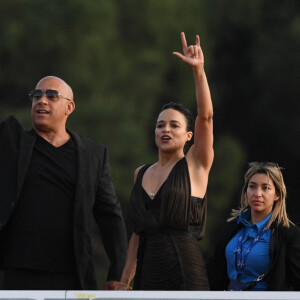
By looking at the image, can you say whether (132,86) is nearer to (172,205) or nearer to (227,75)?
(227,75)

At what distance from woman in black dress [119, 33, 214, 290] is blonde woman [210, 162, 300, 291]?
1.09 ft

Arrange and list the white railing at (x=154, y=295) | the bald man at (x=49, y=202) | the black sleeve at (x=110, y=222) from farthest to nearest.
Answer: the black sleeve at (x=110, y=222) < the bald man at (x=49, y=202) < the white railing at (x=154, y=295)

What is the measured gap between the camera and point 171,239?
4043 mm

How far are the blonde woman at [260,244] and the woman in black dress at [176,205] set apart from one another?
0.33m

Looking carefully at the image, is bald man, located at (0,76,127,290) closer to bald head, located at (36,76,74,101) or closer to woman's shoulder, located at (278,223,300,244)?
bald head, located at (36,76,74,101)

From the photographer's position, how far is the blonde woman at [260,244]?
4.34 meters

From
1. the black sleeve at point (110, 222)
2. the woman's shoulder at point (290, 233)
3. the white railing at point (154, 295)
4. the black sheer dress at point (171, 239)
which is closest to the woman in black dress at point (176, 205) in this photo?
the black sheer dress at point (171, 239)

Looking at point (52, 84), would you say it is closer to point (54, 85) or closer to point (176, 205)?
point (54, 85)

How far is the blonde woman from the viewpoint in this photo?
4.34 m

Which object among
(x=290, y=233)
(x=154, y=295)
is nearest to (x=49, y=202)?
(x=290, y=233)

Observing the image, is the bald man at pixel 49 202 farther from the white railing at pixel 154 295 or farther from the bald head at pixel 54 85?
the white railing at pixel 154 295

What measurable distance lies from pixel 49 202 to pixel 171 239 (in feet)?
1.98

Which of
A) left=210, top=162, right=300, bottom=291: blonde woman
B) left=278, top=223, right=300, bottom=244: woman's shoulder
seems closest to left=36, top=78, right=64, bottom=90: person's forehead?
left=210, top=162, right=300, bottom=291: blonde woman

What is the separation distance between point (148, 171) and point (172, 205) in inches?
11.7
